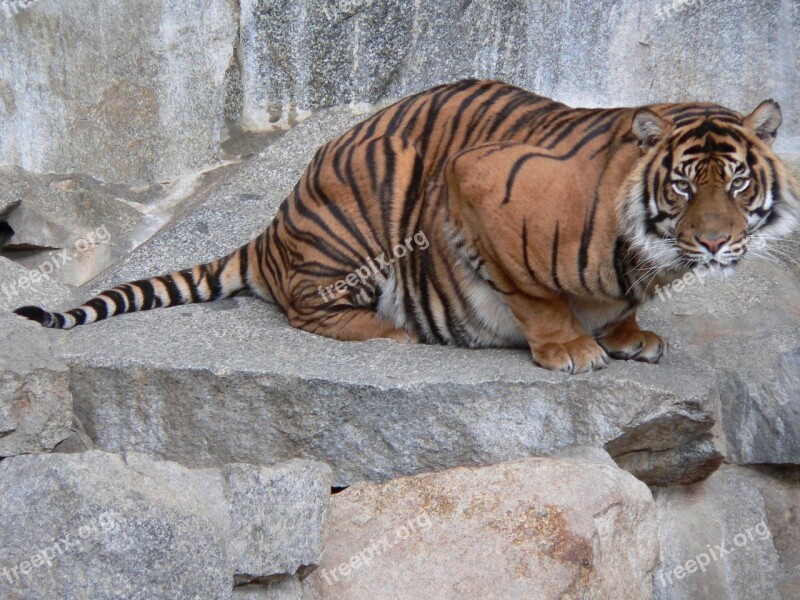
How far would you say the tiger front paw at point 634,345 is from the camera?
3.64 metres

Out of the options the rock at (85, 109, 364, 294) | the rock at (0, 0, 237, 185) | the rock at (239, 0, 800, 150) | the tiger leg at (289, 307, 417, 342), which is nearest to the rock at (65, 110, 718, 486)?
the tiger leg at (289, 307, 417, 342)

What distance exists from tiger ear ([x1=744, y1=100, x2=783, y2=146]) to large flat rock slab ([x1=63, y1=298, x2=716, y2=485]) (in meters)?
0.77

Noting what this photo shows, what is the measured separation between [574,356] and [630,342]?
0.30 meters

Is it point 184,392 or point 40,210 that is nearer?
point 184,392

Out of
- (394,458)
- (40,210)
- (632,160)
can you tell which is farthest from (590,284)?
(40,210)

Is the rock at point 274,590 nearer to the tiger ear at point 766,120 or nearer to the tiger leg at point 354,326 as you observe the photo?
the tiger leg at point 354,326

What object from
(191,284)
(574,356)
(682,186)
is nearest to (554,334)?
(574,356)

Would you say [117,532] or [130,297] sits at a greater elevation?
[117,532]

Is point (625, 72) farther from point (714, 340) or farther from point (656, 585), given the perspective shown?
point (656, 585)

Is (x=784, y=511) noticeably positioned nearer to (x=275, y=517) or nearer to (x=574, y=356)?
(x=574, y=356)

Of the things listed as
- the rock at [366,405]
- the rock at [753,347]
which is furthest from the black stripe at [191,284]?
the rock at [753,347]

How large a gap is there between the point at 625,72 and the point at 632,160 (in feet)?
7.28

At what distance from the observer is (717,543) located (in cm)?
360

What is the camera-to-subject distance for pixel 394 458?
338cm
